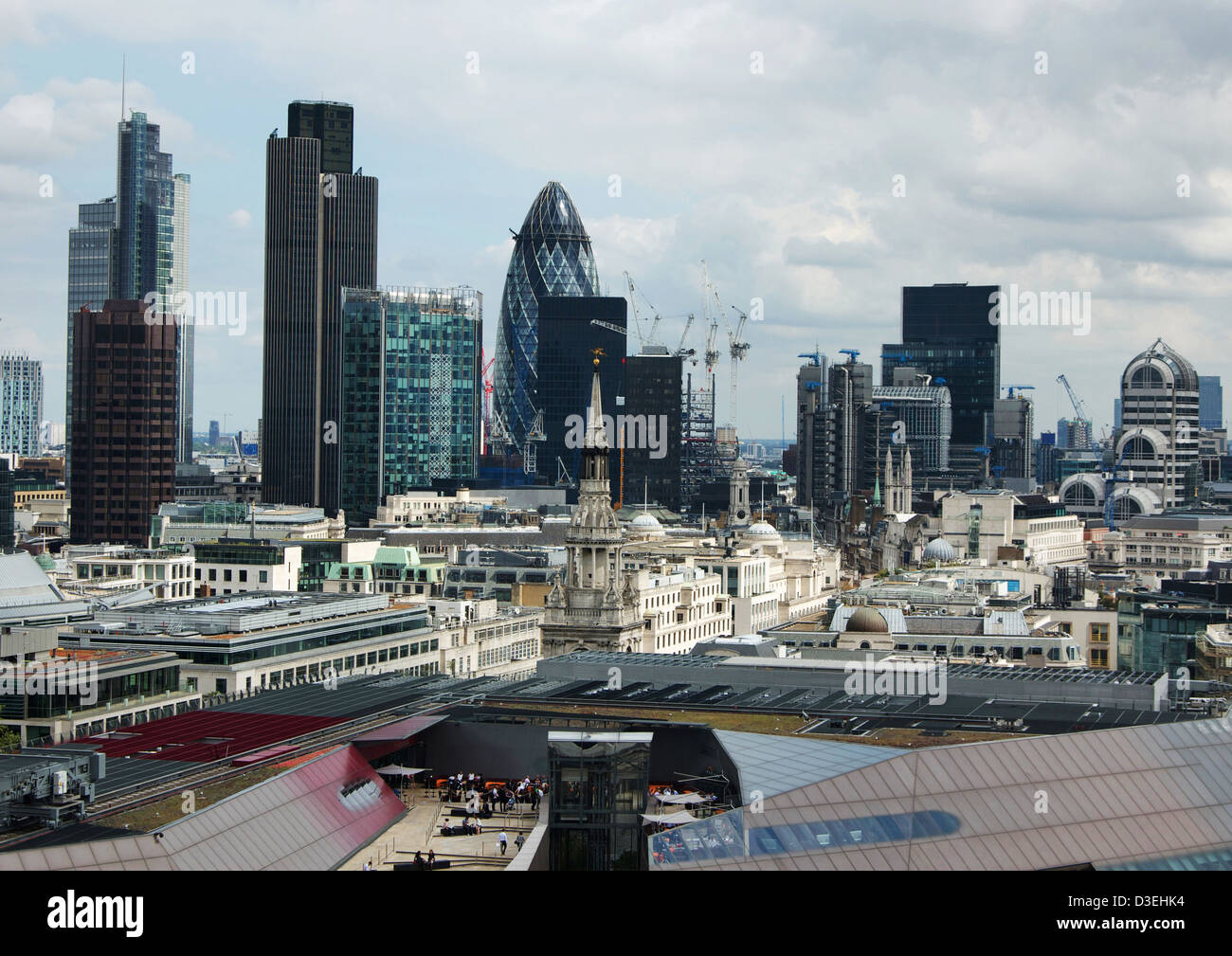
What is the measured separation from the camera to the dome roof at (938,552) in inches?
7372

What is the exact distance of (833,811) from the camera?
46125mm

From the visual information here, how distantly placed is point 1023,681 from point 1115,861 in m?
22.7

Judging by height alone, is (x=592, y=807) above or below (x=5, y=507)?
below

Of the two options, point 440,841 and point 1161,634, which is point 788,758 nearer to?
point 440,841

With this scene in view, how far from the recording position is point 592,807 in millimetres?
47625

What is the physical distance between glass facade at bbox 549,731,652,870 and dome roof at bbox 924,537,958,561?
467 feet

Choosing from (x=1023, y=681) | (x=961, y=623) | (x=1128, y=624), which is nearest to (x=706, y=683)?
(x=1023, y=681)

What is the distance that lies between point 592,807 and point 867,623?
2068 inches

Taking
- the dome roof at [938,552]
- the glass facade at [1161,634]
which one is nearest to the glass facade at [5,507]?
the dome roof at [938,552]

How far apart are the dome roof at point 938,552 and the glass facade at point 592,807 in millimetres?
142229

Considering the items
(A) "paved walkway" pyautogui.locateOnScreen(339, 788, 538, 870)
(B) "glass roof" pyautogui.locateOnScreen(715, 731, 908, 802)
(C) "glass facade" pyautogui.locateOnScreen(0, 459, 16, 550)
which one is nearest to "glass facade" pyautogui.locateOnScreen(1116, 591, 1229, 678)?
(B) "glass roof" pyautogui.locateOnScreen(715, 731, 908, 802)

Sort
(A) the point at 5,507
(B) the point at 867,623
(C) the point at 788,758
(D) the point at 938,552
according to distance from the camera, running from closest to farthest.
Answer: (C) the point at 788,758 < (B) the point at 867,623 < (A) the point at 5,507 < (D) the point at 938,552

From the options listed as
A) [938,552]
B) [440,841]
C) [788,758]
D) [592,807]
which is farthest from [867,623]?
[938,552]
